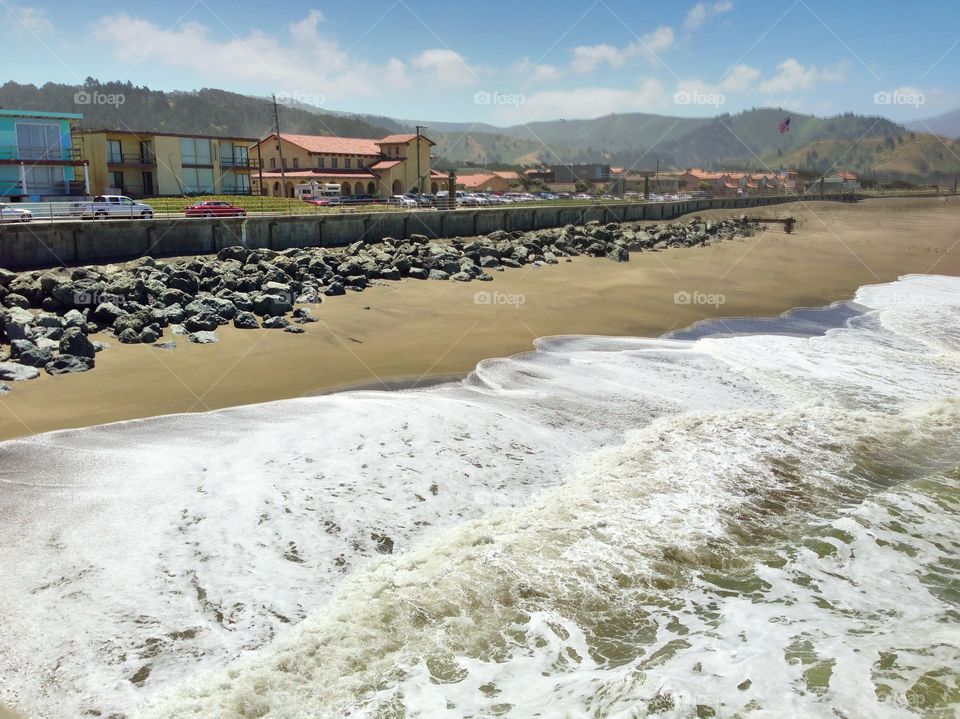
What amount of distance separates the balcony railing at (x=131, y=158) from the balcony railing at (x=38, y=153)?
210 inches

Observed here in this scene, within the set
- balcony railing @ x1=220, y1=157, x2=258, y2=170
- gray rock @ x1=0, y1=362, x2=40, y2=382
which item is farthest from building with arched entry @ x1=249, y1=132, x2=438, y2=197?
gray rock @ x1=0, y1=362, x2=40, y2=382

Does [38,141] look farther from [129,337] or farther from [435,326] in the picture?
[435,326]

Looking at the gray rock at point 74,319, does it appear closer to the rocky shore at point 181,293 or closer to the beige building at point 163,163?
the rocky shore at point 181,293

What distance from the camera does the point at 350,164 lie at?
255 feet

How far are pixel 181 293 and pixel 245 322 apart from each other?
2471 millimetres

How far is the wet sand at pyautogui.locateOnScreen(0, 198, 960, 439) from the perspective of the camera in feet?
44.2

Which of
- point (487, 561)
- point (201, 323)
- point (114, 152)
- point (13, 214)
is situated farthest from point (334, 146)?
point (487, 561)

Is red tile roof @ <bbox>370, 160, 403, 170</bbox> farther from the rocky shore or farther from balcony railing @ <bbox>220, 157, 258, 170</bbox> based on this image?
→ the rocky shore

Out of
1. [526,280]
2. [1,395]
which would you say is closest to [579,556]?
[1,395]

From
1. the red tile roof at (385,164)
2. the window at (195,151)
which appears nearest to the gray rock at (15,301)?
the window at (195,151)

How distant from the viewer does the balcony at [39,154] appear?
39.3 meters

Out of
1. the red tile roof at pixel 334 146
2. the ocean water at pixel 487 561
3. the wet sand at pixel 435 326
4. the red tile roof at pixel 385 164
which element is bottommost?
the ocean water at pixel 487 561

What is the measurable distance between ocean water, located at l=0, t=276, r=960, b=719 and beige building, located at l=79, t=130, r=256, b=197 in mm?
43354

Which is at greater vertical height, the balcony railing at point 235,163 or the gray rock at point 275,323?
the balcony railing at point 235,163
